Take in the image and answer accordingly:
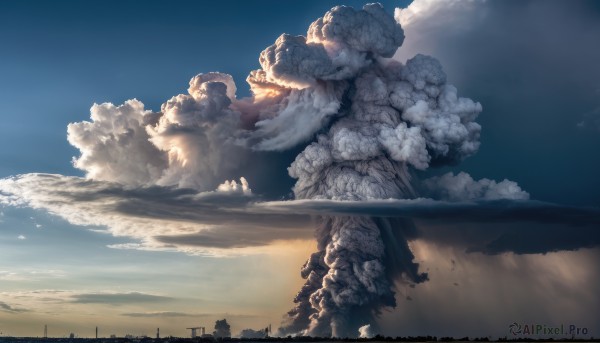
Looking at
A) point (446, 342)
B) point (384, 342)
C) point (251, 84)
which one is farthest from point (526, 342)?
point (251, 84)

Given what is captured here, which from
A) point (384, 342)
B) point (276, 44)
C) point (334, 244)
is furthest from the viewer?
point (384, 342)

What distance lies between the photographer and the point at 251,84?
149375 mm

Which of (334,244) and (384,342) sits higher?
(334,244)

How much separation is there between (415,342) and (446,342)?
37.5 feet

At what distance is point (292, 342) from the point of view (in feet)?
582

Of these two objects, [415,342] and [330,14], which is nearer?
[330,14]

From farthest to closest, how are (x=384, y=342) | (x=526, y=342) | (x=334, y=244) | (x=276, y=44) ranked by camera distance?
(x=384, y=342) < (x=526, y=342) < (x=334, y=244) < (x=276, y=44)

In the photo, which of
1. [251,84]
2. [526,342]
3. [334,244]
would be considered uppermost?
[251,84]

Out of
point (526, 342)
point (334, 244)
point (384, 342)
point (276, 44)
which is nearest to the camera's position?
point (276, 44)

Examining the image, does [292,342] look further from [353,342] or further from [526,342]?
[526,342]

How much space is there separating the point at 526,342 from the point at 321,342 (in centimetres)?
4331

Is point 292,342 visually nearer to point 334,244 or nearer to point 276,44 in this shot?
point 334,244

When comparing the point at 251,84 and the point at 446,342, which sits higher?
the point at 251,84

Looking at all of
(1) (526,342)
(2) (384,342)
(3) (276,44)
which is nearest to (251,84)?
(3) (276,44)
